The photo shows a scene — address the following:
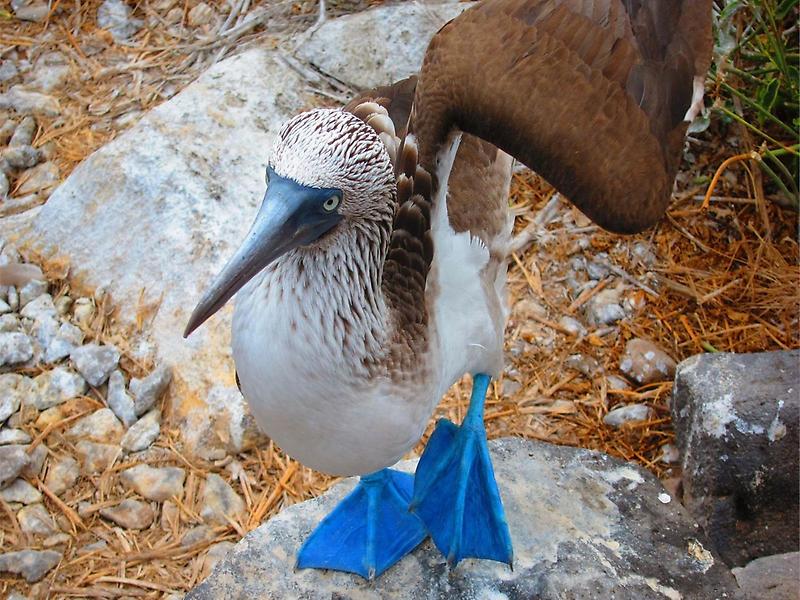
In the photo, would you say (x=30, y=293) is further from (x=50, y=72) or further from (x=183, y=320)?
(x=50, y=72)

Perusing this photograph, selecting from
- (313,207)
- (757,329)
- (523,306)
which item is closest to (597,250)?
(523,306)

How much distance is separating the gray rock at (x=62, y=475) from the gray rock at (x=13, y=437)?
154mm

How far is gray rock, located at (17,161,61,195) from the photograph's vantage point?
420 centimetres

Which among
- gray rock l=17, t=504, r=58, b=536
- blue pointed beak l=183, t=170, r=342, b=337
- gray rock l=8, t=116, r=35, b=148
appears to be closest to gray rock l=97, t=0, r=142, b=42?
gray rock l=8, t=116, r=35, b=148

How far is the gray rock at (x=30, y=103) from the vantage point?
450 cm

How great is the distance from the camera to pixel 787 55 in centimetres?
386

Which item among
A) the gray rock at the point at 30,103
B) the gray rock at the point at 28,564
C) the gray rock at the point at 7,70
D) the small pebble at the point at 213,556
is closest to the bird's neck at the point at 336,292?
the small pebble at the point at 213,556

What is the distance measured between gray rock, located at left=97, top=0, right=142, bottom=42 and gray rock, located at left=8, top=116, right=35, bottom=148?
802mm

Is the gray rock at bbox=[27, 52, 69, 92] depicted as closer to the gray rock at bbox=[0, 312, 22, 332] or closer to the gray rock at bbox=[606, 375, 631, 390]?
the gray rock at bbox=[0, 312, 22, 332]

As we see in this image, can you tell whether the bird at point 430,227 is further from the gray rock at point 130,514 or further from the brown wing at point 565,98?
the gray rock at point 130,514

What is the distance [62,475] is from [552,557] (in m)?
1.81

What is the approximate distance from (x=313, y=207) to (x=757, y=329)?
2567 mm

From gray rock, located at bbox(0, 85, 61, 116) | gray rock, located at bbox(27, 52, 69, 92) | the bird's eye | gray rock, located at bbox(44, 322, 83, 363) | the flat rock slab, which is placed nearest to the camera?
the bird's eye

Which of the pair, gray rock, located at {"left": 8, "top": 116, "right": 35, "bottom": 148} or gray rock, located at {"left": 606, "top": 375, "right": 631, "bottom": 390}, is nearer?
gray rock, located at {"left": 606, "top": 375, "right": 631, "bottom": 390}
